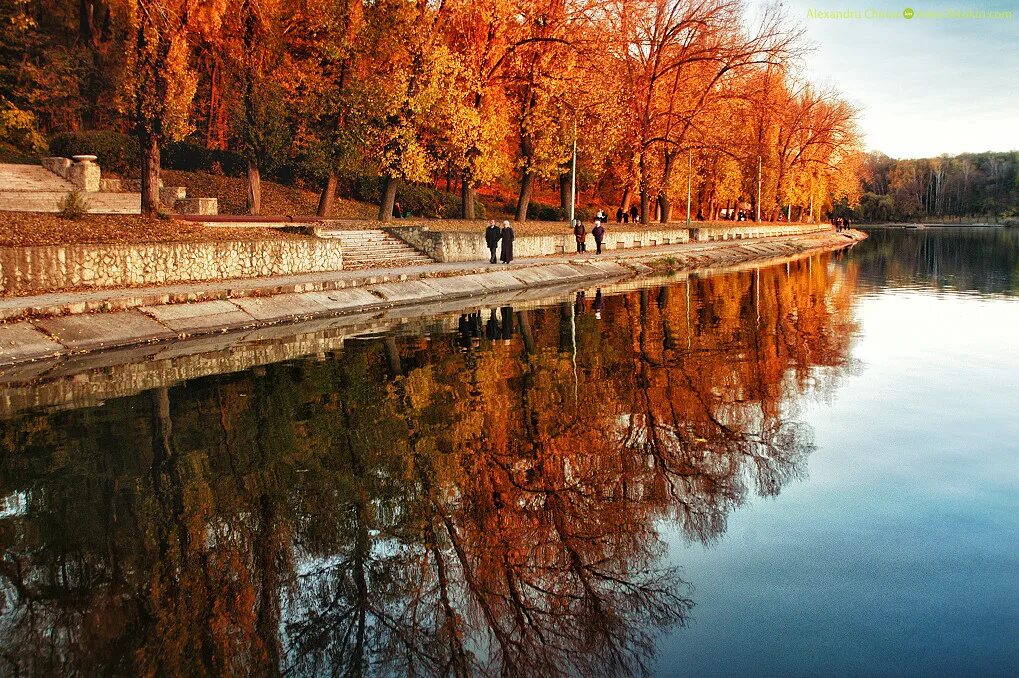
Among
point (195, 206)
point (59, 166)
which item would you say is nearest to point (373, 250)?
point (195, 206)

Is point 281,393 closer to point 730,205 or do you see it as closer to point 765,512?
point 765,512

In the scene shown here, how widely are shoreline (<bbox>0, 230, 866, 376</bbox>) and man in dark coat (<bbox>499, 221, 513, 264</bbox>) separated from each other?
20.2 inches

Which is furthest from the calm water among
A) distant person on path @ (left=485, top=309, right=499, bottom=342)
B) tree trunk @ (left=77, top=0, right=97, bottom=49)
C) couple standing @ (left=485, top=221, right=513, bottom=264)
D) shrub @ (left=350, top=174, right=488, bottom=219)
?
tree trunk @ (left=77, top=0, right=97, bottom=49)

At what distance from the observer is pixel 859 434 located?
896 cm

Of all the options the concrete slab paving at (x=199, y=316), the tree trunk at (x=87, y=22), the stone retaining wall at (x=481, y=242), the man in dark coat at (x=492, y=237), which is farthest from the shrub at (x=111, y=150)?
the concrete slab paving at (x=199, y=316)

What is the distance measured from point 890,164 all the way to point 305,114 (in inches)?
6499

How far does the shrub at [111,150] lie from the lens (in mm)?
42125

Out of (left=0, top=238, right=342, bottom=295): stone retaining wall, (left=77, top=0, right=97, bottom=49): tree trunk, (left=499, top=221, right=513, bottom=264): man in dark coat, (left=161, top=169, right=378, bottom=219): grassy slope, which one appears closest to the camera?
(left=0, top=238, right=342, bottom=295): stone retaining wall

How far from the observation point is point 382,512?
6.59 m

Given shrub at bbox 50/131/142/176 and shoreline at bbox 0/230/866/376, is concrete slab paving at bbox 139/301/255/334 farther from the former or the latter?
shrub at bbox 50/131/142/176

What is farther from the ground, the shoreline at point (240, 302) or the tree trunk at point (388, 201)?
the tree trunk at point (388, 201)

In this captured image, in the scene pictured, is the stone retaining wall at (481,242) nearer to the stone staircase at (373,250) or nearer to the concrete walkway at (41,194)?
the stone staircase at (373,250)

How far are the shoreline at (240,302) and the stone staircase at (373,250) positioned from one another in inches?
51.3

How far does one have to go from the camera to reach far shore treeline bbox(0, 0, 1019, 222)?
107 feet
